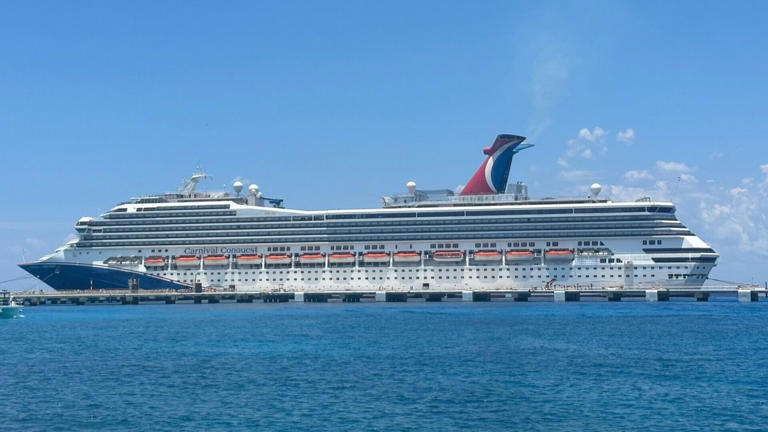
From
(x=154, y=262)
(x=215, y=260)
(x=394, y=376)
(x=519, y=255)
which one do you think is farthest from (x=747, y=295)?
(x=394, y=376)

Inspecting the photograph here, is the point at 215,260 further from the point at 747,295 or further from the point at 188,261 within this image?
the point at 747,295

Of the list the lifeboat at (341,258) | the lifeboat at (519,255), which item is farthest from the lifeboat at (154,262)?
the lifeboat at (519,255)

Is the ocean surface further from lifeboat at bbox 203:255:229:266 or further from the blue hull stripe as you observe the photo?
the blue hull stripe

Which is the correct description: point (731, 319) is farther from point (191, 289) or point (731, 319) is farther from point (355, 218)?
point (191, 289)

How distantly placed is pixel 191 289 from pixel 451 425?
84570 mm

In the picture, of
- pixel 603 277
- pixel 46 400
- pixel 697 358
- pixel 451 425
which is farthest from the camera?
pixel 603 277

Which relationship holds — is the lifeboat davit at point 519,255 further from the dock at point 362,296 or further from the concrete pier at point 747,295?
the concrete pier at point 747,295

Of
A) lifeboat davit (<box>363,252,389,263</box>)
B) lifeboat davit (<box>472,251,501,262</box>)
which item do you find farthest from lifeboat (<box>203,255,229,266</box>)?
lifeboat davit (<box>472,251,501,262</box>)

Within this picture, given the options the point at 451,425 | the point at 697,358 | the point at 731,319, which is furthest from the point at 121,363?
the point at 731,319

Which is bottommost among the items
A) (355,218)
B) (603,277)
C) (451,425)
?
(451,425)

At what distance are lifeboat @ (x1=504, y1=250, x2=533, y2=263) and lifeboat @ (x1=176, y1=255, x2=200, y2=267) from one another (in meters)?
39.2

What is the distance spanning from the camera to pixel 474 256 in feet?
337

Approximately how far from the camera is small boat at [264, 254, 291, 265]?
10912cm

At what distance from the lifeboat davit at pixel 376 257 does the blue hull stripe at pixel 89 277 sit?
23321 millimetres
